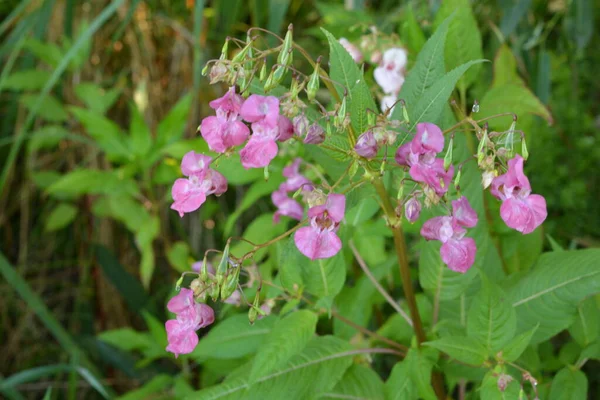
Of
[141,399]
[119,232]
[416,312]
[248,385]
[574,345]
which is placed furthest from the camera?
[119,232]

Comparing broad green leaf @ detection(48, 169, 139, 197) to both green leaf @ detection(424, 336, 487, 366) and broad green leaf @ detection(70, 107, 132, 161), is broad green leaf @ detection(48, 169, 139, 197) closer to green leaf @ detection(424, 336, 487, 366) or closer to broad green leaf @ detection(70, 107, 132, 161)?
broad green leaf @ detection(70, 107, 132, 161)

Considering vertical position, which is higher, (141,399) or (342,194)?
(342,194)

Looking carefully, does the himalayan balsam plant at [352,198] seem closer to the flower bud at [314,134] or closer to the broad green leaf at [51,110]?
the flower bud at [314,134]

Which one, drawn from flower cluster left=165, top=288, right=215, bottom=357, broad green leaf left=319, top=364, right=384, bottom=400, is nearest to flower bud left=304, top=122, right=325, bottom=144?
flower cluster left=165, top=288, right=215, bottom=357

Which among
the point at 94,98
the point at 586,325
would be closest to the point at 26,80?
the point at 94,98

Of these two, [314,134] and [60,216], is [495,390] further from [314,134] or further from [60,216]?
[60,216]

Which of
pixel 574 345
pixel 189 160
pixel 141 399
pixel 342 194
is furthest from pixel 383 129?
pixel 141 399

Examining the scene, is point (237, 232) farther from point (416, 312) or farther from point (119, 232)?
point (416, 312)
